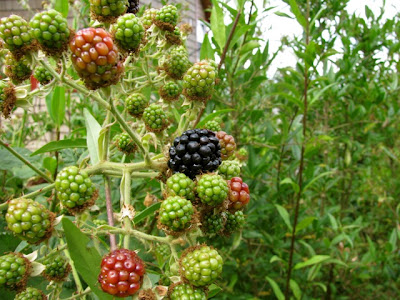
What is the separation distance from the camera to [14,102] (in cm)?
112

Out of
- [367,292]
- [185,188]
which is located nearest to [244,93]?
[185,188]

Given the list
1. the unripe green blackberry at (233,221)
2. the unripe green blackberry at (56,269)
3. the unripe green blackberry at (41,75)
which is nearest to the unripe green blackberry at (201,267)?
the unripe green blackberry at (233,221)

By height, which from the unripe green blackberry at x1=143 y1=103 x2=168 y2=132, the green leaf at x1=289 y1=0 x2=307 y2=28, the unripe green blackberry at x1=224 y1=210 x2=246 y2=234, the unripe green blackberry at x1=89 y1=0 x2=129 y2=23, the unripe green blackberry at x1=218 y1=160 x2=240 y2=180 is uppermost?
the green leaf at x1=289 y1=0 x2=307 y2=28

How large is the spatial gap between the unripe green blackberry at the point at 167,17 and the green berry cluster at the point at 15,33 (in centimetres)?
53

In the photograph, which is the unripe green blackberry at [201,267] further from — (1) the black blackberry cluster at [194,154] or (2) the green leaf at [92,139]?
(2) the green leaf at [92,139]

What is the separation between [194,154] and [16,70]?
668mm

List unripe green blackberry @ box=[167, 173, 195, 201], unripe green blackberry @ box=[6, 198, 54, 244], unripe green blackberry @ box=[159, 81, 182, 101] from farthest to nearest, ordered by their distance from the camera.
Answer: unripe green blackberry @ box=[159, 81, 182, 101]
unripe green blackberry @ box=[167, 173, 195, 201]
unripe green blackberry @ box=[6, 198, 54, 244]

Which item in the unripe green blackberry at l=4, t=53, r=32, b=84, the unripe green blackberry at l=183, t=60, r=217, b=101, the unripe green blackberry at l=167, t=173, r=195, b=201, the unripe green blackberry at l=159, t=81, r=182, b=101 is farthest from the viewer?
the unripe green blackberry at l=159, t=81, r=182, b=101

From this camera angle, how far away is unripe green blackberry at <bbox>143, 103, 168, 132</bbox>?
50.1 inches

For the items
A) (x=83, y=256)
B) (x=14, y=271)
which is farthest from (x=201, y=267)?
(x=14, y=271)

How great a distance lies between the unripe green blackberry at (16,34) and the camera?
960mm

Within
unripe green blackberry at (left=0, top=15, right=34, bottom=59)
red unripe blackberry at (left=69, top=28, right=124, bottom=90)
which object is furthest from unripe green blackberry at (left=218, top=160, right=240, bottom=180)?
unripe green blackberry at (left=0, top=15, right=34, bottom=59)

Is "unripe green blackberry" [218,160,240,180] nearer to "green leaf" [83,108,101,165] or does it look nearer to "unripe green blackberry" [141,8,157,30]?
"green leaf" [83,108,101,165]

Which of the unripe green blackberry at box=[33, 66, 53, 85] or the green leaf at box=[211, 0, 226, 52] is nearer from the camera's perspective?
the unripe green blackberry at box=[33, 66, 53, 85]
